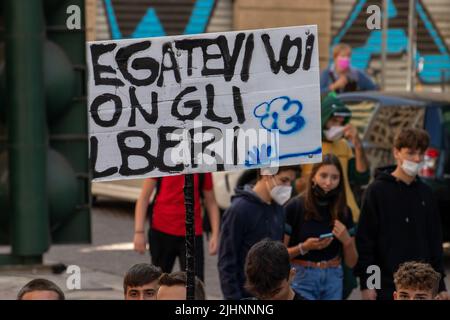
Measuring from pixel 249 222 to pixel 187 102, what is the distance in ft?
7.29

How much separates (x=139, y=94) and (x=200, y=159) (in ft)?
1.08

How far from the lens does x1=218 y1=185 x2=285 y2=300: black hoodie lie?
687cm

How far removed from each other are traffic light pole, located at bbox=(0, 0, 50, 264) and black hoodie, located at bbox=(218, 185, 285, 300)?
1.56m

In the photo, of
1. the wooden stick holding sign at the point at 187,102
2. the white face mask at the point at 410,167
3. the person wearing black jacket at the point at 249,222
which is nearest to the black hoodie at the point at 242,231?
the person wearing black jacket at the point at 249,222

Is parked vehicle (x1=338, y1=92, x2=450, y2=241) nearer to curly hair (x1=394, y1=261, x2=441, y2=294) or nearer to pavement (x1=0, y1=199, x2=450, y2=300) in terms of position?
pavement (x1=0, y1=199, x2=450, y2=300)

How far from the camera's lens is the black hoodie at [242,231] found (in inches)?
271

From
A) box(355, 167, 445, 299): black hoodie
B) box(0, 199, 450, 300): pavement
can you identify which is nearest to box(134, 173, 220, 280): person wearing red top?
box(0, 199, 450, 300): pavement

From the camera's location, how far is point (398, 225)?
23.6ft

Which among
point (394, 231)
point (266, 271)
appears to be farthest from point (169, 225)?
point (266, 271)

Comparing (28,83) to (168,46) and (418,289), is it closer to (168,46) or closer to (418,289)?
(168,46)

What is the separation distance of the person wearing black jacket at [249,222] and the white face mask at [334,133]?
228cm
